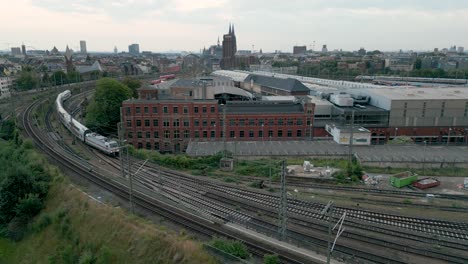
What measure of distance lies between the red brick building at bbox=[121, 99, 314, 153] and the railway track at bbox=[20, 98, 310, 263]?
37.1 feet

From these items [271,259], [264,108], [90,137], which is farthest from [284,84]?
[271,259]

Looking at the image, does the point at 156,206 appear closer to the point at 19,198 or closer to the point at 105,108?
the point at 19,198

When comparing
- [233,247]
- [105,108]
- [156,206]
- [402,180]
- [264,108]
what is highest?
[264,108]

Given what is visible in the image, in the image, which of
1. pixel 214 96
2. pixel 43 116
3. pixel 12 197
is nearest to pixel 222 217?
pixel 12 197

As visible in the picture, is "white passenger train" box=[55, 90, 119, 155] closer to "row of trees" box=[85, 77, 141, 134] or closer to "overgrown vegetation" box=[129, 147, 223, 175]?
"row of trees" box=[85, 77, 141, 134]

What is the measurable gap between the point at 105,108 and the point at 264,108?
26.6 meters

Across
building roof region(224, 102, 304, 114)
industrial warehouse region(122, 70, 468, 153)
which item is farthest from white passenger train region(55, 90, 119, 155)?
building roof region(224, 102, 304, 114)

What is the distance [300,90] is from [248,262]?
2361 inches

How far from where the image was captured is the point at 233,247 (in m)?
19.2

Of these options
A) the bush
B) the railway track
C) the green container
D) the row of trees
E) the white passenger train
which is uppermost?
the row of trees

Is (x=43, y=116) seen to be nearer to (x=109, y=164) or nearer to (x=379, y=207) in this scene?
(x=109, y=164)

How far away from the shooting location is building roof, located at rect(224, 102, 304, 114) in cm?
5114

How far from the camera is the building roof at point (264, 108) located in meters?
51.1

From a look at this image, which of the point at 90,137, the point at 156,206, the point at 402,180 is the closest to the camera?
the point at 156,206
